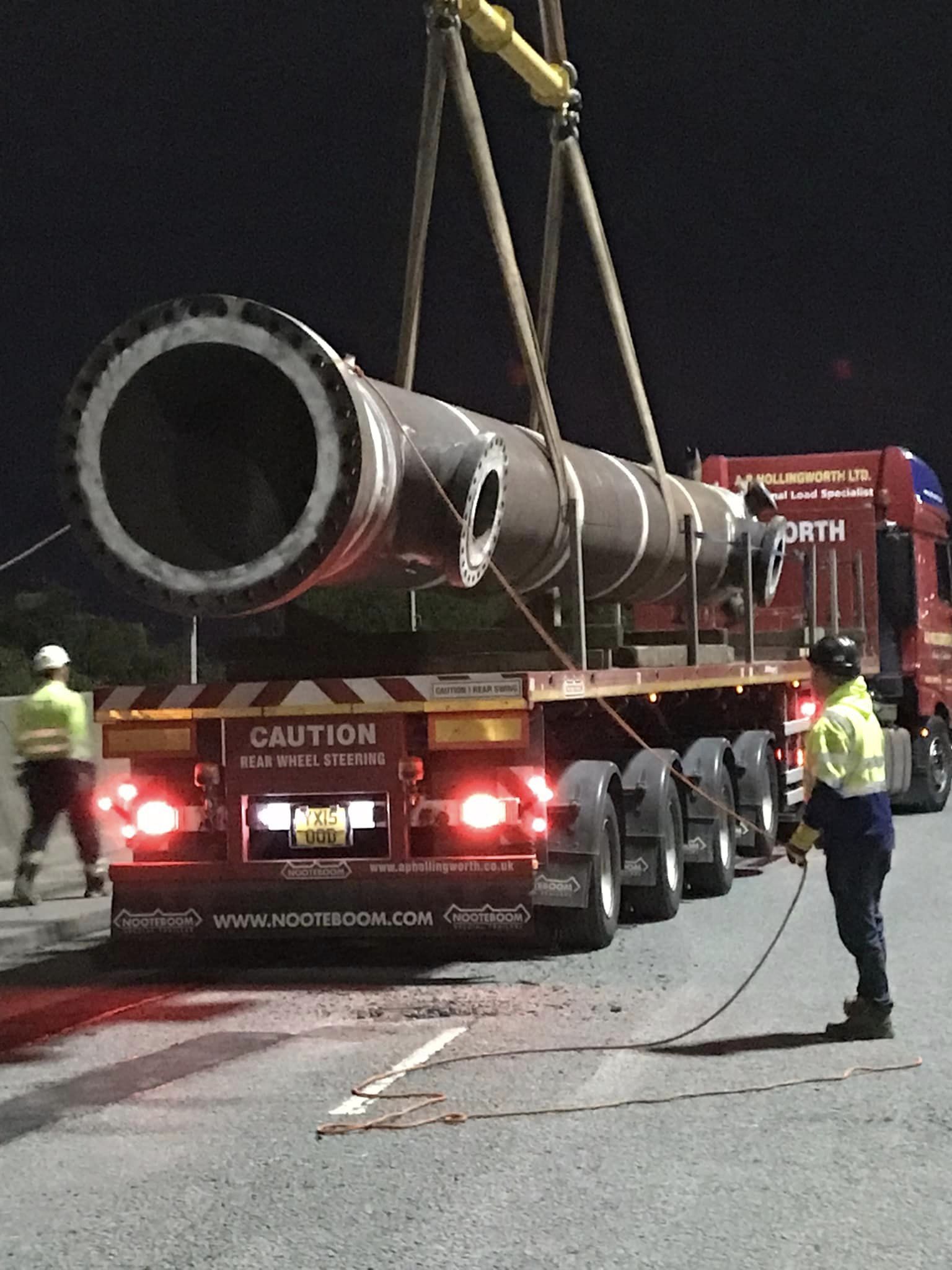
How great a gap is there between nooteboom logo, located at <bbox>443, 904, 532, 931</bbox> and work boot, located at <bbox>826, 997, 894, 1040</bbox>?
194 cm

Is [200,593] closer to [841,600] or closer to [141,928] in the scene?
[141,928]

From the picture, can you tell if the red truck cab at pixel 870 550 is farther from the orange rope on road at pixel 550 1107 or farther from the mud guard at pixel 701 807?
the orange rope on road at pixel 550 1107

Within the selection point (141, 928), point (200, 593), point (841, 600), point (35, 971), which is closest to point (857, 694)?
point (200, 593)

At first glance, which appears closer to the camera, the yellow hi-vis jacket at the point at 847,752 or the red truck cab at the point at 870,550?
the yellow hi-vis jacket at the point at 847,752

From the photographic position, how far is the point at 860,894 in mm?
8086

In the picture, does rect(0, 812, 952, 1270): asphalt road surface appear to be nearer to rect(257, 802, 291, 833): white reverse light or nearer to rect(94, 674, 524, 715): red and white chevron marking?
rect(257, 802, 291, 833): white reverse light

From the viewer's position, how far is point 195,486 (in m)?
9.48

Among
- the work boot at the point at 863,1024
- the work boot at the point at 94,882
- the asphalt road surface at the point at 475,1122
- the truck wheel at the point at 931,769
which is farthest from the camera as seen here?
the truck wheel at the point at 931,769

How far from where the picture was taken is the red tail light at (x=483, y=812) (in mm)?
9578

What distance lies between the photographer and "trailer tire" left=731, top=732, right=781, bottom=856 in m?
14.2

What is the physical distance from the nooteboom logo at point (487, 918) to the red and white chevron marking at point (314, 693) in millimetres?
1030

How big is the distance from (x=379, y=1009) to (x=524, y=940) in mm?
1118

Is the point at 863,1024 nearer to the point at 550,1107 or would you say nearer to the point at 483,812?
the point at 550,1107

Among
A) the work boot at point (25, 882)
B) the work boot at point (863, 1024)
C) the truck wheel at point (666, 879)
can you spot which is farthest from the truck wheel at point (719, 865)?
the work boot at point (863, 1024)
